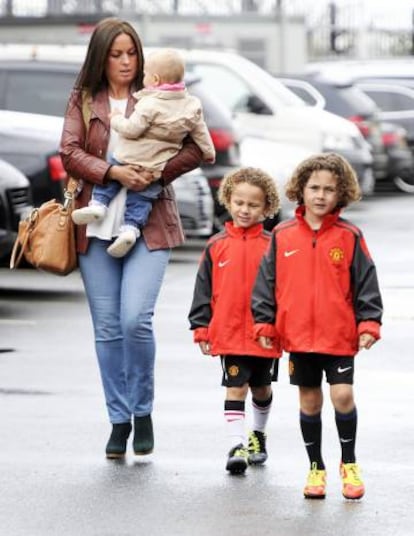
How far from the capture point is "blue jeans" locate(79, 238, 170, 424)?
8.04 m

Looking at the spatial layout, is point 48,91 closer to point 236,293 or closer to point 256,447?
point 256,447

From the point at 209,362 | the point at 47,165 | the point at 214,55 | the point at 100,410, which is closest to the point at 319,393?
the point at 100,410

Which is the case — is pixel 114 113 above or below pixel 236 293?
above

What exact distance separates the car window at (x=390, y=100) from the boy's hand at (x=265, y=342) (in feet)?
71.0

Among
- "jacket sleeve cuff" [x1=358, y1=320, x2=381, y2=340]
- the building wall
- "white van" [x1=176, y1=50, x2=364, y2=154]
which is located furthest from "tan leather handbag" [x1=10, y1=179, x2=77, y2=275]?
the building wall

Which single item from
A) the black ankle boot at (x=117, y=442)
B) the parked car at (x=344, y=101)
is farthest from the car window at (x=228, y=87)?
the black ankle boot at (x=117, y=442)

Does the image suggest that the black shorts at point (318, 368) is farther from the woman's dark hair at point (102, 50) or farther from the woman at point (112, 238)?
the woman's dark hair at point (102, 50)

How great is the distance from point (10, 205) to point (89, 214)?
5869 mm

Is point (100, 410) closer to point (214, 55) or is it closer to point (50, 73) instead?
point (50, 73)

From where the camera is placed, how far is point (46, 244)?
8227 millimetres

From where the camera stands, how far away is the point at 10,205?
1379 centimetres

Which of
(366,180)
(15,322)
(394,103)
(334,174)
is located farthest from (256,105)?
(334,174)

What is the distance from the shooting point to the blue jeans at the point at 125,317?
8044 mm

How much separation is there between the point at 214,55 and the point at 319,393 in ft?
48.2
